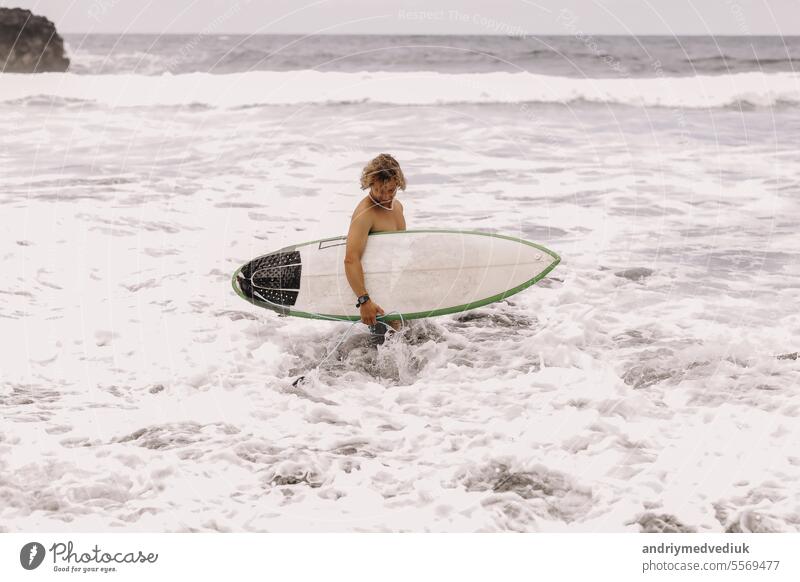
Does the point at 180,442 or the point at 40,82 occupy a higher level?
the point at 40,82

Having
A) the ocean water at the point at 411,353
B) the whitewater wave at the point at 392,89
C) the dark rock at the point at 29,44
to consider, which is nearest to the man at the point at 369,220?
the ocean water at the point at 411,353

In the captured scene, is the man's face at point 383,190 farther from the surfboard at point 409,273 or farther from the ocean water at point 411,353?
the ocean water at point 411,353

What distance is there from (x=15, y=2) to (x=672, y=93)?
73.7ft

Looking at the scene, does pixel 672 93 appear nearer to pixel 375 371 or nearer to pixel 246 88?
pixel 246 88

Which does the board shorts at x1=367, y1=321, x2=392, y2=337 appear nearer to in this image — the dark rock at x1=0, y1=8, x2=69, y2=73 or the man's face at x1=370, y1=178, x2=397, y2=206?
the man's face at x1=370, y1=178, x2=397, y2=206

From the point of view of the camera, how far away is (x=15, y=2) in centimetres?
2734

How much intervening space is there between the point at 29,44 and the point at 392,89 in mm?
13839

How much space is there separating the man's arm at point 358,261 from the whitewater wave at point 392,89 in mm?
16331

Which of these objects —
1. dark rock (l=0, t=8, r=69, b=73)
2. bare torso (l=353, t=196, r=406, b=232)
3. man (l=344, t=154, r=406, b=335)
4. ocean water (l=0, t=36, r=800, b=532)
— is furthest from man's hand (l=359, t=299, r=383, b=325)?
dark rock (l=0, t=8, r=69, b=73)

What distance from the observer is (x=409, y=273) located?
19.8ft

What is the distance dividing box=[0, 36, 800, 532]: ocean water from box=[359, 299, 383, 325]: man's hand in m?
0.33

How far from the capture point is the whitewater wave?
22.3 metres
